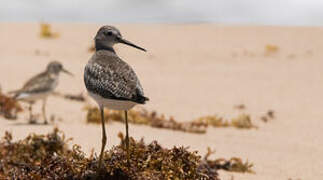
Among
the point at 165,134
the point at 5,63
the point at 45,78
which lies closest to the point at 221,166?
the point at 165,134

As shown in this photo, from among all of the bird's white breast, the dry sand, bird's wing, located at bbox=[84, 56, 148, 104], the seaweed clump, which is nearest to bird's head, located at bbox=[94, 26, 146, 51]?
bird's wing, located at bbox=[84, 56, 148, 104]

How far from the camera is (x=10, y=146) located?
583cm

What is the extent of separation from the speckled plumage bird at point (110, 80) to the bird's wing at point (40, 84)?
5.30 metres

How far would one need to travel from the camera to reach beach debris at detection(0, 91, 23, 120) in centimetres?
918

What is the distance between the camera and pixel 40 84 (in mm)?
9453

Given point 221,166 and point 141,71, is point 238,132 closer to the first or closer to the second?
point 221,166

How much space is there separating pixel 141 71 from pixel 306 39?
1400cm

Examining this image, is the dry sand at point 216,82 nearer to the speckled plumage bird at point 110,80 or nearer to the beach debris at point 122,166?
the beach debris at point 122,166

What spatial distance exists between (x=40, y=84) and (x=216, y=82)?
8748 mm

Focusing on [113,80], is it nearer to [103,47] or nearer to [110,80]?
[110,80]

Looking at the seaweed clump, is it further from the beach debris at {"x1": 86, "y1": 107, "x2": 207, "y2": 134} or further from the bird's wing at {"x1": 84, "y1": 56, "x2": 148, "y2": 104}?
the beach debris at {"x1": 86, "y1": 107, "x2": 207, "y2": 134}

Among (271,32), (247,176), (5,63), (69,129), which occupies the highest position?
(271,32)

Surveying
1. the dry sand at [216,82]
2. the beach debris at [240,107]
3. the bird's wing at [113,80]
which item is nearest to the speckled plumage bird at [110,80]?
the bird's wing at [113,80]

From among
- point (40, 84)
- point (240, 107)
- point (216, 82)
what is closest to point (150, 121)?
point (40, 84)
